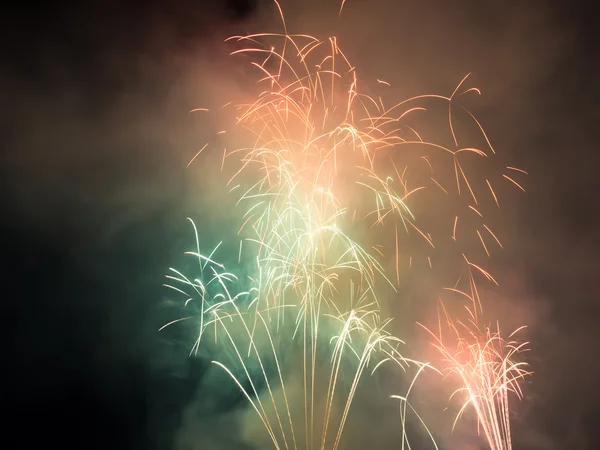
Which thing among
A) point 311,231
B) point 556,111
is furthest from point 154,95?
point 556,111

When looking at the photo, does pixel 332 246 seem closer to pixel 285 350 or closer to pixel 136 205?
pixel 285 350

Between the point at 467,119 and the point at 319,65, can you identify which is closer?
the point at 467,119

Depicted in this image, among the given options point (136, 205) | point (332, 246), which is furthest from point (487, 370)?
point (136, 205)

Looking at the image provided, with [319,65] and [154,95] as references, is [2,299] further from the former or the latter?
[319,65]

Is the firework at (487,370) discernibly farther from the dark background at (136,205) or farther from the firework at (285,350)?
the firework at (285,350)

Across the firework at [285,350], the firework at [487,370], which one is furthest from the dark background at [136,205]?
the firework at [285,350]

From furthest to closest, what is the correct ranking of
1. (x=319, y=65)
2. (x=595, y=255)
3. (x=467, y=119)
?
(x=319, y=65) < (x=467, y=119) < (x=595, y=255)

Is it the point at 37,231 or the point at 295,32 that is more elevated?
the point at 295,32
